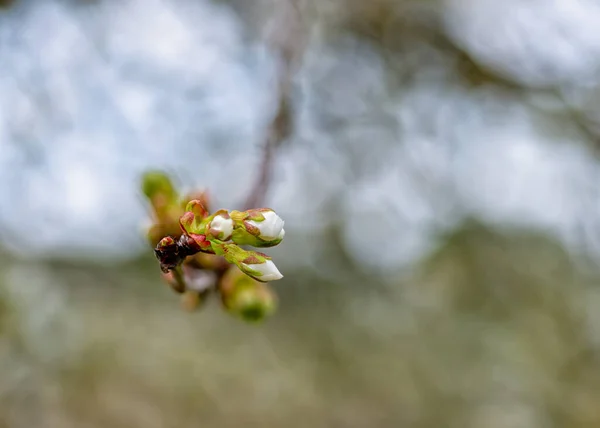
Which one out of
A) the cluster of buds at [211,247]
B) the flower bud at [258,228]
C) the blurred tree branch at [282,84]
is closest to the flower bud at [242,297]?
the cluster of buds at [211,247]

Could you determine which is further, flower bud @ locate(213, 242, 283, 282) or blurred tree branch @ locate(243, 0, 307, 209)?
blurred tree branch @ locate(243, 0, 307, 209)

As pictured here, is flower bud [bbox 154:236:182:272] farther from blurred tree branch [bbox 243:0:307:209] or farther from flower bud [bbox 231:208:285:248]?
blurred tree branch [bbox 243:0:307:209]

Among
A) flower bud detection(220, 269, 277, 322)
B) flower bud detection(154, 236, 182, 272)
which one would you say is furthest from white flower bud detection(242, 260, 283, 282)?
flower bud detection(220, 269, 277, 322)

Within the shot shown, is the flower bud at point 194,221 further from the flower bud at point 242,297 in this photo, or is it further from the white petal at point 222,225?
the flower bud at point 242,297

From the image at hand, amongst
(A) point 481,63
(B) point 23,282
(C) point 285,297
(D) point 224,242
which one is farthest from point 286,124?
(C) point 285,297

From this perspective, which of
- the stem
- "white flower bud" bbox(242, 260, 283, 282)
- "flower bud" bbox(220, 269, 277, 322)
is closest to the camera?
"white flower bud" bbox(242, 260, 283, 282)

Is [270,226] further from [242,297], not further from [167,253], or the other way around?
[242,297]

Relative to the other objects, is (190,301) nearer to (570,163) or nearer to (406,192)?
(570,163)

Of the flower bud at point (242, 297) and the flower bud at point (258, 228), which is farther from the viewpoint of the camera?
the flower bud at point (242, 297)
